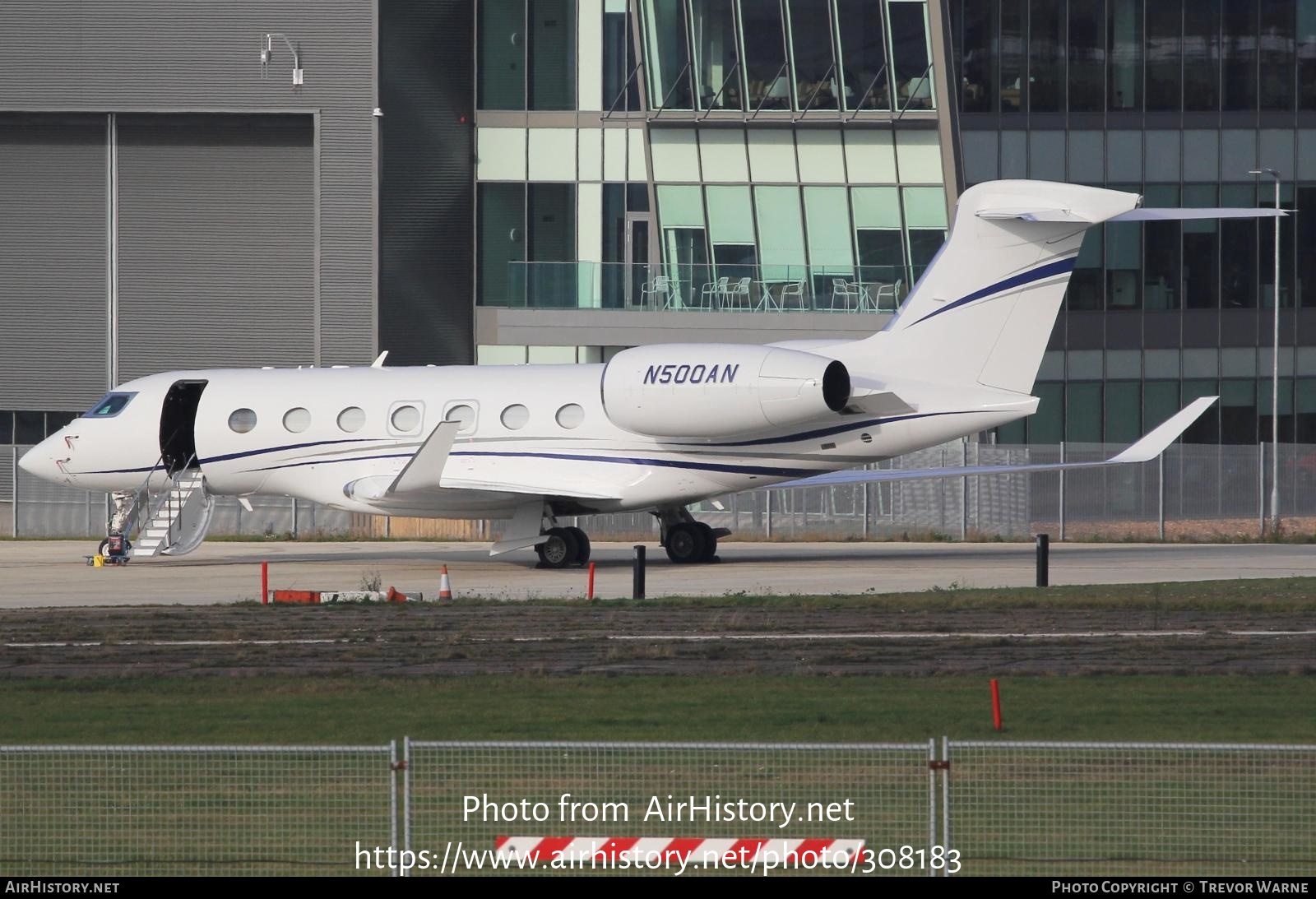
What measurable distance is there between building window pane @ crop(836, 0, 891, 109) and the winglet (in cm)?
2271

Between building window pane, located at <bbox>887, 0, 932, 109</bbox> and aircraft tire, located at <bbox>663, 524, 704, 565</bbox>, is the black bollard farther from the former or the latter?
building window pane, located at <bbox>887, 0, 932, 109</bbox>

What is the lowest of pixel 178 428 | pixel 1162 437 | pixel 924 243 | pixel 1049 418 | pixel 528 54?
pixel 1162 437

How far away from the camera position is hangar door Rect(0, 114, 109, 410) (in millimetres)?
50906

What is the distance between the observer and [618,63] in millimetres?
50750

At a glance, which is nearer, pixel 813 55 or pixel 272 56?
pixel 272 56

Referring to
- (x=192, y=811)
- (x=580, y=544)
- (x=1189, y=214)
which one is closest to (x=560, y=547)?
(x=580, y=544)

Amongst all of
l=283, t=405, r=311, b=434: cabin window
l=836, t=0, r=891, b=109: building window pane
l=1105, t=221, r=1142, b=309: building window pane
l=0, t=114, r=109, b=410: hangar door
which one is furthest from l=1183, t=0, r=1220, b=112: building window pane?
l=0, t=114, r=109, b=410: hangar door

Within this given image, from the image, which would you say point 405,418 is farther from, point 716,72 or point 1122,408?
point 1122,408

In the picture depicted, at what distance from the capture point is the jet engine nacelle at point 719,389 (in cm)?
2586

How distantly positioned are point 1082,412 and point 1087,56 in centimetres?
1004

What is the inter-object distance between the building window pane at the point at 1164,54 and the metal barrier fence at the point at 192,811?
42.7 meters

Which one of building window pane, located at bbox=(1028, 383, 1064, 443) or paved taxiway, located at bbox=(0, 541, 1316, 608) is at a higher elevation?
building window pane, located at bbox=(1028, 383, 1064, 443)

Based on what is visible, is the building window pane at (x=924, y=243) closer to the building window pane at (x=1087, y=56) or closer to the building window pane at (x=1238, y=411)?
the building window pane at (x=1087, y=56)
